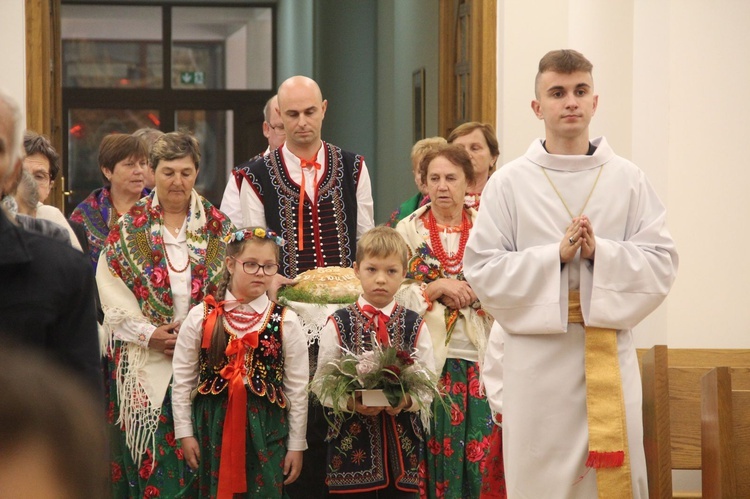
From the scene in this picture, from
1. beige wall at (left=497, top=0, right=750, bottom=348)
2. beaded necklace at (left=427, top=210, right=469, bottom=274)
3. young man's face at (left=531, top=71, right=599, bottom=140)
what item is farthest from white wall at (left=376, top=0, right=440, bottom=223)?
young man's face at (left=531, top=71, right=599, bottom=140)

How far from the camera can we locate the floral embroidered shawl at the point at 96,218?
5.41 meters

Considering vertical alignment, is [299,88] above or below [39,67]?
below

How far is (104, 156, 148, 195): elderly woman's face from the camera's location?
224 inches

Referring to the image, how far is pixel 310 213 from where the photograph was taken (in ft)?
16.9

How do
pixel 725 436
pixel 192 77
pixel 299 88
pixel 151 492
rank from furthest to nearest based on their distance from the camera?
pixel 192 77 → pixel 299 88 → pixel 151 492 → pixel 725 436

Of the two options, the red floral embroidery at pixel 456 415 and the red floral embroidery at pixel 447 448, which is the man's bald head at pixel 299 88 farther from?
the red floral embroidery at pixel 447 448

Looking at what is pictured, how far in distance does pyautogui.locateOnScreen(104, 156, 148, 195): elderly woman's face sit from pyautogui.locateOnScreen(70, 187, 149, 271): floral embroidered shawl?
A: 0.09 metres

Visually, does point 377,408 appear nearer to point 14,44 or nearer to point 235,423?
point 235,423

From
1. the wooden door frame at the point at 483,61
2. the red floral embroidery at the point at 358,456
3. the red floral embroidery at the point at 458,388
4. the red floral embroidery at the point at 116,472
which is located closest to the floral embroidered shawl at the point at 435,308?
the red floral embroidery at the point at 458,388

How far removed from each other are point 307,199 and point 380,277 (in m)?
0.86

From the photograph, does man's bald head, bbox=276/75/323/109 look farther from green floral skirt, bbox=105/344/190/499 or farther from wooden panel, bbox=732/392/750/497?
wooden panel, bbox=732/392/750/497

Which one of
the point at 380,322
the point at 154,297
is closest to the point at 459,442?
the point at 380,322

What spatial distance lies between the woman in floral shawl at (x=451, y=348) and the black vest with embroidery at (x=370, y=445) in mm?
369

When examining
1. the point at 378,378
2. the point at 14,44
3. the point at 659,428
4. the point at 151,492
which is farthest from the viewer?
the point at 14,44
